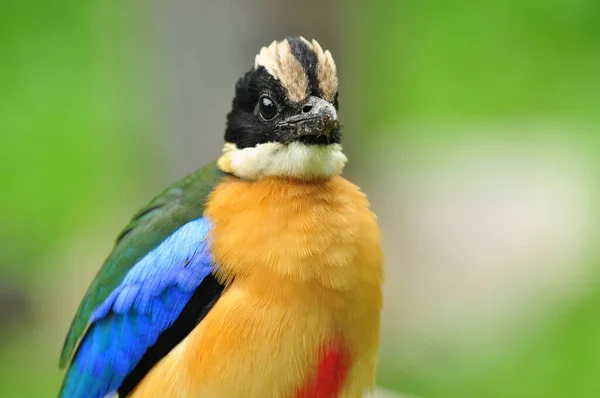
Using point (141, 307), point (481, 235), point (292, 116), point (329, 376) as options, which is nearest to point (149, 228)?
point (141, 307)

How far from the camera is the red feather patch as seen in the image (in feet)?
7.77

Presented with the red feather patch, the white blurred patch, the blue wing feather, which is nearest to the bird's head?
the blue wing feather

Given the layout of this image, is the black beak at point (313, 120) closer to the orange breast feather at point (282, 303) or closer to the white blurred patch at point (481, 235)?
the orange breast feather at point (282, 303)

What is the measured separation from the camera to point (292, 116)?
242 centimetres

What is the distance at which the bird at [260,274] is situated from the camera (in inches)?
90.2

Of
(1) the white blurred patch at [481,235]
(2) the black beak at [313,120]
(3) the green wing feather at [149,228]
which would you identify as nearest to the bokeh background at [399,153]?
(1) the white blurred patch at [481,235]

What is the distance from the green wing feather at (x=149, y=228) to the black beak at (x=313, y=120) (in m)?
0.38

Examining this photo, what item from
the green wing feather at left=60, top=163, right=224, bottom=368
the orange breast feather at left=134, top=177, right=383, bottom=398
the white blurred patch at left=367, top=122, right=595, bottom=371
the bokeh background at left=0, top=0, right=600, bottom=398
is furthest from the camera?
the white blurred patch at left=367, top=122, right=595, bottom=371

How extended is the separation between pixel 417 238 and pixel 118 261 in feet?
12.3

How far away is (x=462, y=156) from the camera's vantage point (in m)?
7.04

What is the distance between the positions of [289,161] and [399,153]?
4730 millimetres

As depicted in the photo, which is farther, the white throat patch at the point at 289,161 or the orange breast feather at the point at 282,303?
the white throat patch at the point at 289,161

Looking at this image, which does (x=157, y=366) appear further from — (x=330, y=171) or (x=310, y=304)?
(x=330, y=171)

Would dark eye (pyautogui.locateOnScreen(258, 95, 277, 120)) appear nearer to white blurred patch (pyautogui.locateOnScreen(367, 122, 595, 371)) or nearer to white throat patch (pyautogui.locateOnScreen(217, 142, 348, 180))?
white throat patch (pyautogui.locateOnScreen(217, 142, 348, 180))
